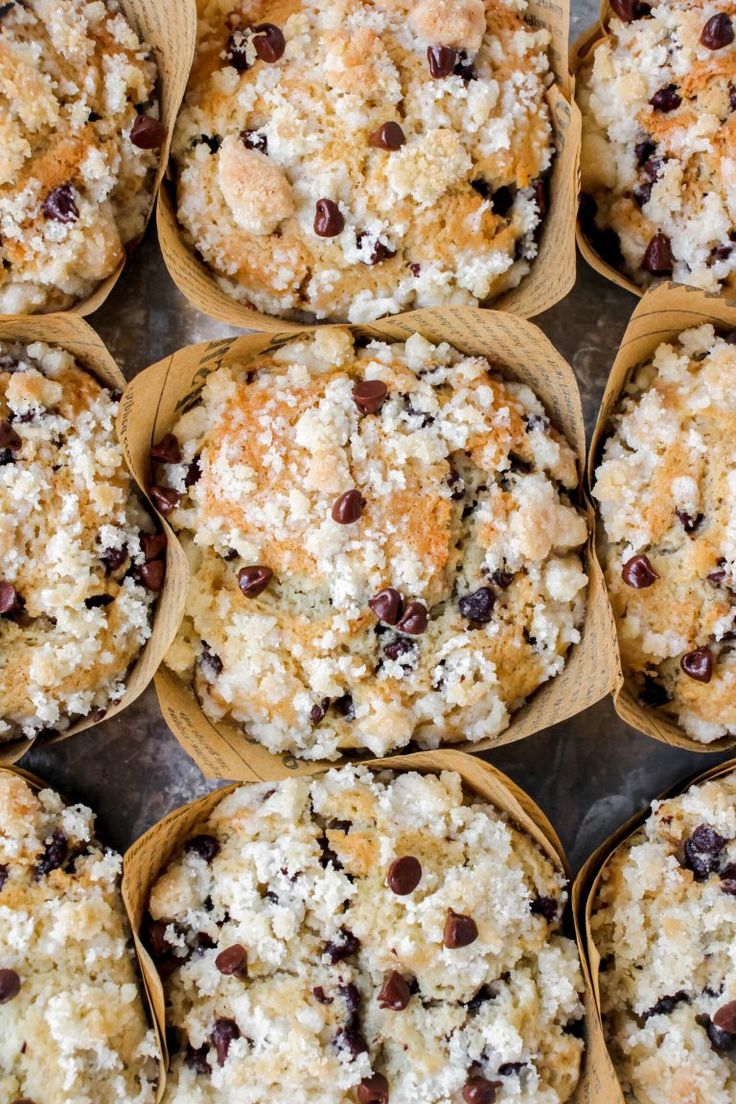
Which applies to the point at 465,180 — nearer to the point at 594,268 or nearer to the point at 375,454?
the point at 594,268

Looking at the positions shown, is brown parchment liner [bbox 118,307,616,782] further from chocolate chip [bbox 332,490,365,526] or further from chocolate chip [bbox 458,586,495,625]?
chocolate chip [bbox 332,490,365,526]

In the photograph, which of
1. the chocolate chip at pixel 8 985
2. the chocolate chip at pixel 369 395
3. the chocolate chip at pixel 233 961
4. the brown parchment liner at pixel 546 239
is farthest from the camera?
the brown parchment liner at pixel 546 239

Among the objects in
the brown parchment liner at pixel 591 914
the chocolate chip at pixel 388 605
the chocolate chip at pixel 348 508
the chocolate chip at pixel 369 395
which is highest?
the chocolate chip at pixel 369 395

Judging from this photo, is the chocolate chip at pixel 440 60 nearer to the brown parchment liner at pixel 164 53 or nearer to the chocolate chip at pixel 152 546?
the brown parchment liner at pixel 164 53

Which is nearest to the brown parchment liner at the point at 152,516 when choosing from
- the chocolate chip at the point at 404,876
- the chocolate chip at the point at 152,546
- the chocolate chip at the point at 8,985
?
the chocolate chip at the point at 152,546

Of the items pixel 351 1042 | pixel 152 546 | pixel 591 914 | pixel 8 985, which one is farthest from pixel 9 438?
pixel 591 914

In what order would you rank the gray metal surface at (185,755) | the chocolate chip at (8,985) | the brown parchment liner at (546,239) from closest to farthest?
the chocolate chip at (8,985), the brown parchment liner at (546,239), the gray metal surface at (185,755)
